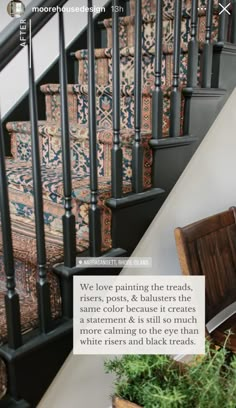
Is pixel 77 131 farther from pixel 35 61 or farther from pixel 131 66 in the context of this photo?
pixel 35 61

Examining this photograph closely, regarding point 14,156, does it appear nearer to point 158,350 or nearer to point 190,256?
point 190,256

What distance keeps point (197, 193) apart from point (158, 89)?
0.55m

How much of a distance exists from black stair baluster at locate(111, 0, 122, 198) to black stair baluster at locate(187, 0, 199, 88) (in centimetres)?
32

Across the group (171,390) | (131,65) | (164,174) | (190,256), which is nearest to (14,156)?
(131,65)

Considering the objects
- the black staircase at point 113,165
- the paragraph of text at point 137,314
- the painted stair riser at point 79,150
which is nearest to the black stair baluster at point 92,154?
the black staircase at point 113,165

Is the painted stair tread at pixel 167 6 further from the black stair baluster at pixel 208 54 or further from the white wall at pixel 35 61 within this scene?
the black stair baluster at pixel 208 54

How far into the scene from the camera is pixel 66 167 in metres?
1.10

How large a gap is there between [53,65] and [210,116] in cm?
102

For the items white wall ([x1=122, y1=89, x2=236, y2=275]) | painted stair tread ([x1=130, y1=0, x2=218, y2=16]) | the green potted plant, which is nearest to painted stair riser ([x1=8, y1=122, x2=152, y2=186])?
white wall ([x1=122, y1=89, x2=236, y2=275])

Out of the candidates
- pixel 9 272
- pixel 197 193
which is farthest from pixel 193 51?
pixel 9 272

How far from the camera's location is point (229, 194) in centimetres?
193

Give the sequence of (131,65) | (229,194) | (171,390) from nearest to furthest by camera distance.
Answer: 1. (171,390)
2. (131,65)
3. (229,194)

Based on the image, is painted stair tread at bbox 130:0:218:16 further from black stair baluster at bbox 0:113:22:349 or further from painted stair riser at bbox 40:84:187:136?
black stair baluster at bbox 0:113:22:349

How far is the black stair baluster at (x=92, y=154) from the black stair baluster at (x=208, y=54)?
1.78 feet
